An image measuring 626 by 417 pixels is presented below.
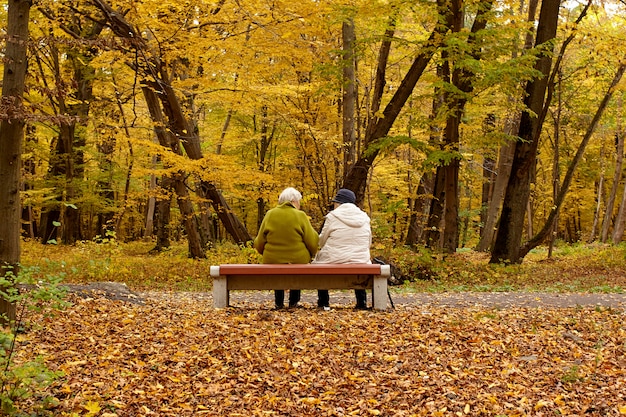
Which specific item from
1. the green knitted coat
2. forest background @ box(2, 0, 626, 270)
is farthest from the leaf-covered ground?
forest background @ box(2, 0, 626, 270)

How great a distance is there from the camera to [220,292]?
25.6ft

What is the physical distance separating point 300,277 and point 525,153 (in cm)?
899

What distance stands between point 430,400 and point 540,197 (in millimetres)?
31506

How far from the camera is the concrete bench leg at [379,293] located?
7.83 metres

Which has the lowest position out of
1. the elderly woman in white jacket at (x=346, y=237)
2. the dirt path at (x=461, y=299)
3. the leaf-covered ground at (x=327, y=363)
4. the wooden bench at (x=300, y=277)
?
the dirt path at (x=461, y=299)

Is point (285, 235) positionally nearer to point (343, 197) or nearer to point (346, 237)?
point (346, 237)

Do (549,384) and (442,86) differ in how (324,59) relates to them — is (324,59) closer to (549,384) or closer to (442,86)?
(442,86)

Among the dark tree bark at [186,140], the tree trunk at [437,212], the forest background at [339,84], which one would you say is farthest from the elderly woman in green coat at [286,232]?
the tree trunk at [437,212]

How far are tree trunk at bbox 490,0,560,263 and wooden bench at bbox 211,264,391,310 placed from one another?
794cm

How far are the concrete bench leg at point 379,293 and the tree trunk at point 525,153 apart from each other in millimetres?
7848

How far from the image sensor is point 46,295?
15.2 feet

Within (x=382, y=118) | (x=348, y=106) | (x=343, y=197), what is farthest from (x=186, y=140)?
(x=343, y=197)

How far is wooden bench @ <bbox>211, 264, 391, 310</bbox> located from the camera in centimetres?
752

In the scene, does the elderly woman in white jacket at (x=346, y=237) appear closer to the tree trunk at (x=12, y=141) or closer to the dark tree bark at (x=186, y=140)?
the tree trunk at (x=12, y=141)
